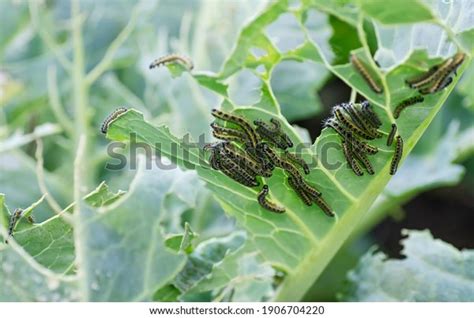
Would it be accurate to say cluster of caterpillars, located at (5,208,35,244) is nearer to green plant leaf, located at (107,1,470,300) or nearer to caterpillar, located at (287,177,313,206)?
green plant leaf, located at (107,1,470,300)

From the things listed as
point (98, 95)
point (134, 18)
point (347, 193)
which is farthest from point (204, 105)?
point (347, 193)

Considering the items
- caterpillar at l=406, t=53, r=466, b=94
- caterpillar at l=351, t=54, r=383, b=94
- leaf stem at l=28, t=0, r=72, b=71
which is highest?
leaf stem at l=28, t=0, r=72, b=71

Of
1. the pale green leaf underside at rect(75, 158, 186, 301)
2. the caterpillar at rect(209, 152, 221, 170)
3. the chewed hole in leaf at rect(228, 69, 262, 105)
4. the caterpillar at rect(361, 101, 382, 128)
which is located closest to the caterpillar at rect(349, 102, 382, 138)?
the caterpillar at rect(361, 101, 382, 128)

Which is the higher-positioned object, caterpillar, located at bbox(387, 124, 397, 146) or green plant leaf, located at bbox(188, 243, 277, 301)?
caterpillar, located at bbox(387, 124, 397, 146)

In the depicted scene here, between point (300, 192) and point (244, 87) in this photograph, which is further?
point (244, 87)

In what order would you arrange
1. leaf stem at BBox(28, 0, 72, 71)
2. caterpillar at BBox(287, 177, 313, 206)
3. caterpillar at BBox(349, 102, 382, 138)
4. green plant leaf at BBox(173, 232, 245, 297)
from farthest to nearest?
leaf stem at BBox(28, 0, 72, 71), green plant leaf at BBox(173, 232, 245, 297), caterpillar at BBox(287, 177, 313, 206), caterpillar at BBox(349, 102, 382, 138)

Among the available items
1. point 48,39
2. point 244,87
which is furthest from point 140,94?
point 244,87

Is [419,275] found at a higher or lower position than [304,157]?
Result: lower

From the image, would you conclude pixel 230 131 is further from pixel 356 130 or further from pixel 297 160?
pixel 356 130
